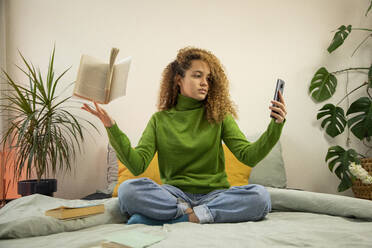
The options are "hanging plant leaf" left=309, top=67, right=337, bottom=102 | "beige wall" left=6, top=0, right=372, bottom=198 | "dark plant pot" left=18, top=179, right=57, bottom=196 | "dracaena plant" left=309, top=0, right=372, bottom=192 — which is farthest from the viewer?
A: "hanging plant leaf" left=309, top=67, right=337, bottom=102

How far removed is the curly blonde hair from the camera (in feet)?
5.37

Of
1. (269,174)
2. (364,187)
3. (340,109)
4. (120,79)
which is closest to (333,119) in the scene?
(340,109)

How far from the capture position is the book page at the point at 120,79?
1190 mm

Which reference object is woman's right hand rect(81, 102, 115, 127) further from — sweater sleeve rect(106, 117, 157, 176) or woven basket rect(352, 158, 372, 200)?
woven basket rect(352, 158, 372, 200)

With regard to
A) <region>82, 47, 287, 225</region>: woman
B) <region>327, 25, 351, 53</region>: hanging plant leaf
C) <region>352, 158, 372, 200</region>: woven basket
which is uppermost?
<region>327, 25, 351, 53</region>: hanging plant leaf

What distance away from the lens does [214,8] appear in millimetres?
2645

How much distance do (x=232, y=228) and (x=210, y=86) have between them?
2.78 feet

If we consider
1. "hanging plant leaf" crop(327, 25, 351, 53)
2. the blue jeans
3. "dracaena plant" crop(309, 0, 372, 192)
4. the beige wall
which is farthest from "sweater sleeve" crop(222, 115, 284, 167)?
"hanging plant leaf" crop(327, 25, 351, 53)

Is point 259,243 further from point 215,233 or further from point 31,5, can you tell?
point 31,5

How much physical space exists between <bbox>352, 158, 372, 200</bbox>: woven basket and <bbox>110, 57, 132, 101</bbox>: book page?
189cm

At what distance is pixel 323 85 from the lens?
259 cm

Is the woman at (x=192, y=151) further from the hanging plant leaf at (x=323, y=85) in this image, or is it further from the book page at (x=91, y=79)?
the hanging plant leaf at (x=323, y=85)

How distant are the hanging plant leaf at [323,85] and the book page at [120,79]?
1908 mm

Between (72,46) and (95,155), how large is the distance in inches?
35.4
